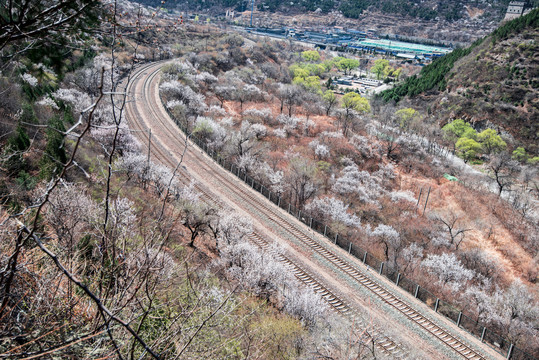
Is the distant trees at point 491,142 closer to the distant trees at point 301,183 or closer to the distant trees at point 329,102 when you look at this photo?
the distant trees at point 329,102

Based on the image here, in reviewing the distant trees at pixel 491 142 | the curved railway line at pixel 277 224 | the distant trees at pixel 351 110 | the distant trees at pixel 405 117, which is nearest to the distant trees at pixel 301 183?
the curved railway line at pixel 277 224

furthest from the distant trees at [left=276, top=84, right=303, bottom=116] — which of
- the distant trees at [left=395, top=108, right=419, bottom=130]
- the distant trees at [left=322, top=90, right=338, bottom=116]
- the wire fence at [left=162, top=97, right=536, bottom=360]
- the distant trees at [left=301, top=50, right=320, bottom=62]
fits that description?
the distant trees at [left=301, top=50, right=320, bottom=62]

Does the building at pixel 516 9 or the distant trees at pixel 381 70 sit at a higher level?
the building at pixel 516 9

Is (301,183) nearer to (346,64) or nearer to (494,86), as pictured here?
(494,86)

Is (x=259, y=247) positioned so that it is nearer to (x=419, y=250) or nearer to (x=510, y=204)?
(x=419, y=250)

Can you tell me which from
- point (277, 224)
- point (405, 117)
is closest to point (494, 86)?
point (405, 117)
